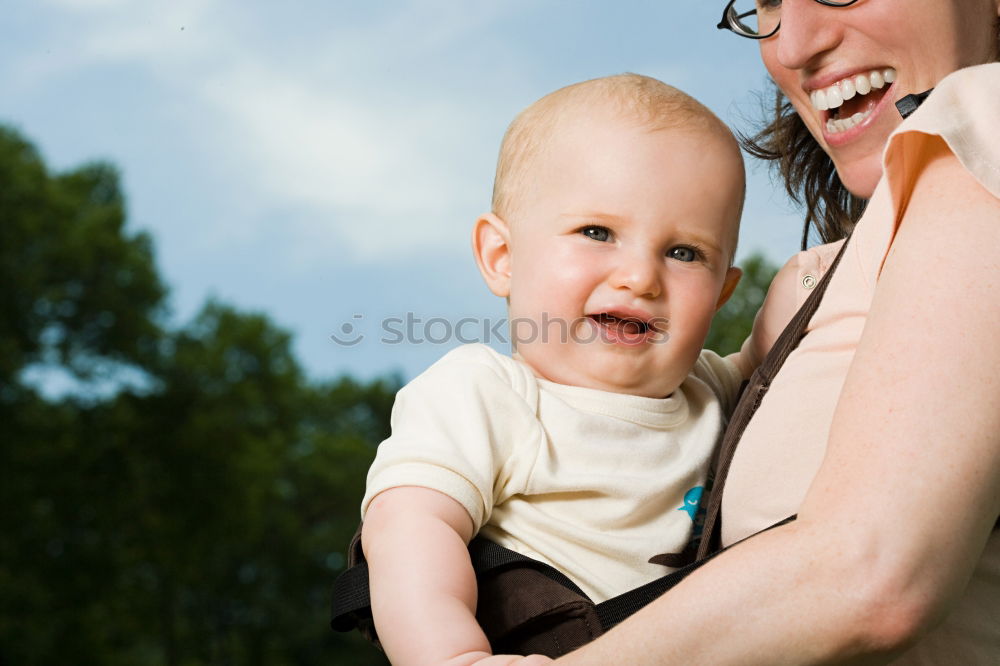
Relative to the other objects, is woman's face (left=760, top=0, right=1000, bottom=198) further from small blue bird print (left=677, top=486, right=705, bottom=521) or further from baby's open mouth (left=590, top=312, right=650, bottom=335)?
small blue bird print (left=677, top=486, right=705, bottom=521)

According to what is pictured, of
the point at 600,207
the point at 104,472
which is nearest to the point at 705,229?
the point at 600,207

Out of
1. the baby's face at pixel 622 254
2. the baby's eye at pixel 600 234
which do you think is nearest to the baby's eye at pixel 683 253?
the baby's face at pixel 622 254

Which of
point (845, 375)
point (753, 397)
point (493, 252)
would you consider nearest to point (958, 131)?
point (845, 375)

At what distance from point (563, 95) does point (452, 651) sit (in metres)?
0.98

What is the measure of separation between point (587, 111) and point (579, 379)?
0.45 meters

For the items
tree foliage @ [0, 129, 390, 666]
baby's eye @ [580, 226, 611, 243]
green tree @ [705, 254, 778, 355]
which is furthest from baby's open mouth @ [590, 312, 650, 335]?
tree foliage @ [0, 129, 390, 666]

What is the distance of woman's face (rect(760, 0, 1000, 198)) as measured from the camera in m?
1.77

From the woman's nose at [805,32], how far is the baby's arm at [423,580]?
1.00 metres

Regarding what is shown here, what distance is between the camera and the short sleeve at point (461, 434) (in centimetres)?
156

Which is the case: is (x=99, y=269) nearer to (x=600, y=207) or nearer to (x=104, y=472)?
(x=104, y=472)

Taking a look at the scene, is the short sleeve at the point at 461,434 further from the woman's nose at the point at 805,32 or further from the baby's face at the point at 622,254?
the woman's nose at the point at 805,32

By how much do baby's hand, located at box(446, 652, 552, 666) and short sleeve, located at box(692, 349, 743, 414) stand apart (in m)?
0.81

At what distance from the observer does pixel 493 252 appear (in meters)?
1.96

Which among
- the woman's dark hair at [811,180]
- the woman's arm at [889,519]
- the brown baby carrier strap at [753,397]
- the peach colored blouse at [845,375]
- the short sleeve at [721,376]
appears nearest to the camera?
the woman's arm at [889,519]
